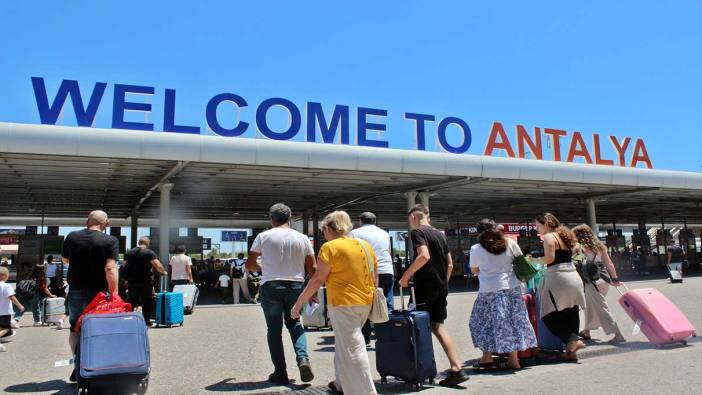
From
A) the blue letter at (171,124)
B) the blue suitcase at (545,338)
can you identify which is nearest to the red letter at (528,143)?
the blue letter at (171,124)

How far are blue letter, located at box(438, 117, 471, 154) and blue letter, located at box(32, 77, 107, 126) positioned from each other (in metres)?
9.36

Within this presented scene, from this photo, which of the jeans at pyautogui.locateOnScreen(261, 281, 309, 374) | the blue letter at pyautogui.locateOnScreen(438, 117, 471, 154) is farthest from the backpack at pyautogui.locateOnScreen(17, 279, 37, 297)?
the blue letter at pyautogui.locateOnScreen(438, 117, 471, 154)

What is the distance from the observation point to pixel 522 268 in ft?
18.7

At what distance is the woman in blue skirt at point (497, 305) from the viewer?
560cm

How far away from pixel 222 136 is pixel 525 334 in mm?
9619

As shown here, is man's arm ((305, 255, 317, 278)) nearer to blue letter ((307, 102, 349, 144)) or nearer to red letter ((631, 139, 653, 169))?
blue letter ((307, 102, 349, 144))

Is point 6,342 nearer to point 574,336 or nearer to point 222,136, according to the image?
point 222,136

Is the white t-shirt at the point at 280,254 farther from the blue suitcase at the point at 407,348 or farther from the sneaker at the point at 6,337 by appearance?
the sneaker at the point at 6,337

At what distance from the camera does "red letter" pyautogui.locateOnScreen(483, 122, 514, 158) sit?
18094 millimetres

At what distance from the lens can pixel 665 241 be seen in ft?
109

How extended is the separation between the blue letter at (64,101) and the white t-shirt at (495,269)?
398 inches

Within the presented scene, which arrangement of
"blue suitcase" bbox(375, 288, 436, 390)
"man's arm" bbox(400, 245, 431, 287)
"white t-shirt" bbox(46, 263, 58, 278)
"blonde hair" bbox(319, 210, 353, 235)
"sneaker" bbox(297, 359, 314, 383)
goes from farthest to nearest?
"white t-shirt" bbox(46, 263, 58, 278)
"man's arm" bbox(400, 245, 431, 287)
"sneaker" bbox(297, 359, 314, 383)
"blue suitcase" bbox(375, 288, 436, 390)
"blonde hair" bbox(319, 210, 353, 235)

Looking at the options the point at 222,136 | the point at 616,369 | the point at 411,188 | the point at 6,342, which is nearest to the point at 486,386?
the point at 616,369

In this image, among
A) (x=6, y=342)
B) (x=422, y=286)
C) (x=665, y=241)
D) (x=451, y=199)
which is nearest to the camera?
(x=422, y=286)
